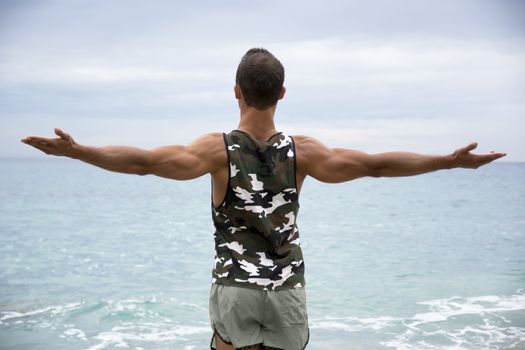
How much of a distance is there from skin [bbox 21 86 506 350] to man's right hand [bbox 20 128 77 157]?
97 millimetres

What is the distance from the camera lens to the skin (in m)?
3.88

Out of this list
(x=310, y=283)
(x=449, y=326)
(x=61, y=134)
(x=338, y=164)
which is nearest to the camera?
(x=61, y=134)

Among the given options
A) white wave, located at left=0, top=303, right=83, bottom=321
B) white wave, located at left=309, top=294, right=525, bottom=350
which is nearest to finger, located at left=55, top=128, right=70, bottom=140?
white wave, located at left=309, top=294, right=525, bottom=350

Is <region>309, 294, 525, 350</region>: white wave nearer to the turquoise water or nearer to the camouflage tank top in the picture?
the turquoise water

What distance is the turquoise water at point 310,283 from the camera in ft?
40.7

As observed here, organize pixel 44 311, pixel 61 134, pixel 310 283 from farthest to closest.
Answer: pixel 310 283 → pixel 44 311 → pixel 61 134

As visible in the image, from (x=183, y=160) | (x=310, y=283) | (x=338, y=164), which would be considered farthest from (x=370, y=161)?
(x=310, y=283)

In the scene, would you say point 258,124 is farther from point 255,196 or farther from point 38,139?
point 38,139

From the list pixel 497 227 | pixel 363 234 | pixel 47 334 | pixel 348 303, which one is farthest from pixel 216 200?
pixel 497 227

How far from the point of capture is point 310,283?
18312 mm

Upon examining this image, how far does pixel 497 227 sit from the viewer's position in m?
35.4

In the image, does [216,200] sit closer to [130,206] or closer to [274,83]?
[274,83]

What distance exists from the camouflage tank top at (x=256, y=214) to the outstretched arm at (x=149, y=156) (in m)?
0.12

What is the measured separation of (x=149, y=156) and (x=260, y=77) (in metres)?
0.74
